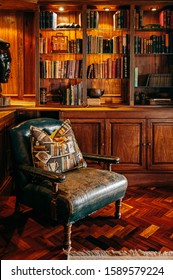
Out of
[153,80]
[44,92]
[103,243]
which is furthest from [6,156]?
[153,80]

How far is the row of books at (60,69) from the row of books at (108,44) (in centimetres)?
22

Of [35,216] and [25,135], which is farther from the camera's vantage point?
[35,216]

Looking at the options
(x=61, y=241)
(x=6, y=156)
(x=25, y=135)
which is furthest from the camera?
(x=6, y=156)

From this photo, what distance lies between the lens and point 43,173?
2.28 m

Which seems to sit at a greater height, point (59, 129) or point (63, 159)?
point (59, 129)

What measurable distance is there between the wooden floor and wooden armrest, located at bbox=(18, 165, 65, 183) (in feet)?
1.51

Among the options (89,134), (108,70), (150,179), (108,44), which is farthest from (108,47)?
(150,179)

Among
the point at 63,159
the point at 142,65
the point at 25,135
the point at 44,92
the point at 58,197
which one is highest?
the point at 142,65

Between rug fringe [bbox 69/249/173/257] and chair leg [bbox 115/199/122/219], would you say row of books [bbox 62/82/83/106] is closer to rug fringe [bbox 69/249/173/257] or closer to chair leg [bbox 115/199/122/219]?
chair leg [bbox 115/199/122/219]

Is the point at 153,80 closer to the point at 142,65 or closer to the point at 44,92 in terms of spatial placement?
the point at 142,65

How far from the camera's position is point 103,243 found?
2352 millimetres

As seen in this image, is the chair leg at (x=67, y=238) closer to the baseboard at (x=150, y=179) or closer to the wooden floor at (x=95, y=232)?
the wooden floor at (x=95, y=232)

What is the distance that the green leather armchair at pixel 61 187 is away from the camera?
2203mm

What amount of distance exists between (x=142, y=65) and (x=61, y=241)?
239cm
